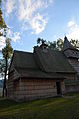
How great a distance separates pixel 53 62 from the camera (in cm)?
2692

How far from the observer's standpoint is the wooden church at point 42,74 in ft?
63.4

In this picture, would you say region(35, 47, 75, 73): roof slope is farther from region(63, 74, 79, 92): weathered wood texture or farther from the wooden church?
region(63, 74, 79, 92): weathered wood texture

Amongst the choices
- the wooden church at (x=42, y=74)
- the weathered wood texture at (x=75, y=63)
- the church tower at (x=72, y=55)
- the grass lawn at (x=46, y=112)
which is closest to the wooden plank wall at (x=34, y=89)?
the wooden church at (x=42, y=74)

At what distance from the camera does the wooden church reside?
63.4 ft

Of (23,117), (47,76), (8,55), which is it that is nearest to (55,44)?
(8,55)

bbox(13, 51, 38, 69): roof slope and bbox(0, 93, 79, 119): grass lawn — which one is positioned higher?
bbox(13, 51, 38, 69): roof slope

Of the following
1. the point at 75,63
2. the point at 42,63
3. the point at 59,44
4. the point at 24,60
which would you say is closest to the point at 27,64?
the point at 24,60

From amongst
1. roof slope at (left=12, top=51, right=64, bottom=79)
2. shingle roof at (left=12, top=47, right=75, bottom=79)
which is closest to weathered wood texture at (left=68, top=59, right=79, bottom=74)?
shingle roof at (left=12, top=47, right=75, bottom=79)

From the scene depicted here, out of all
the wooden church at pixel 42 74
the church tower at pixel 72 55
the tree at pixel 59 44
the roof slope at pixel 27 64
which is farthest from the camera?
the tree at pixel 59 44

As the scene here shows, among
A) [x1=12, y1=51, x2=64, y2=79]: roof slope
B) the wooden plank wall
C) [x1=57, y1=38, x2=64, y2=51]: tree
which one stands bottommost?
the wooden plank wall

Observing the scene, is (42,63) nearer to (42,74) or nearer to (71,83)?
(42,74)

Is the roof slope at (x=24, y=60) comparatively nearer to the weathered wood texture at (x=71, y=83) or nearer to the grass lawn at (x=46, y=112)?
the weathered wood texture at (x=71, y=83)

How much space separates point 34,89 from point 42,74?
9.26 ft

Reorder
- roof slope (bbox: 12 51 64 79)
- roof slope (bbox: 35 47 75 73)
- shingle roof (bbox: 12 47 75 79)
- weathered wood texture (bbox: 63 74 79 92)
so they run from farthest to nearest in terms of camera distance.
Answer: roof slope (bbox: 35 47 75 73) → weathered wood texture (bbox: 63 74 79 92) → shingle roof (bbox: 12 47 75 79) → roof slope (bbox: 12 51 64 79)
